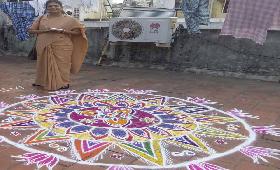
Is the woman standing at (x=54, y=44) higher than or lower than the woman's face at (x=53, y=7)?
lower

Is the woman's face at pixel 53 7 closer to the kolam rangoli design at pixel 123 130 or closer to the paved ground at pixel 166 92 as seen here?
the paved ground at pixel 166 92

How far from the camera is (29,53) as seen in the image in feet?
37.9

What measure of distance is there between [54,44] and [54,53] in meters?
0.15

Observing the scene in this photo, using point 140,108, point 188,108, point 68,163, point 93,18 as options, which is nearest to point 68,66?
point 140,108

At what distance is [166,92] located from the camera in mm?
6812

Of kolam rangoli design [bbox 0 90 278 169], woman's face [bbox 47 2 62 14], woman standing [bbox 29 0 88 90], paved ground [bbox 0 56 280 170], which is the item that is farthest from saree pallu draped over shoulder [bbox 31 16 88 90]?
kolam rangoli design [bbox 0 90 278 169]

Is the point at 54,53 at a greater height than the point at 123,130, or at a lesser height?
greater

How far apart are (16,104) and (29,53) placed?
20.9ft

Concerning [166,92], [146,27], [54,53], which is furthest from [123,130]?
[146,27]

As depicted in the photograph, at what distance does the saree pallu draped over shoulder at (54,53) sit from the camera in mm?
6594

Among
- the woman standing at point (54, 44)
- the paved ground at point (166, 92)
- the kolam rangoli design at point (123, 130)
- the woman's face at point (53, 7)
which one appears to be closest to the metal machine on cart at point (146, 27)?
the paved ground at point (166, 92)

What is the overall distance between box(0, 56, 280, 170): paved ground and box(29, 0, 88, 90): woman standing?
0.28 m

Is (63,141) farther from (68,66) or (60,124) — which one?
A: (68,66)

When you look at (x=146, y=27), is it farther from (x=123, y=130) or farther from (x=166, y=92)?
(x=123, y=130)
